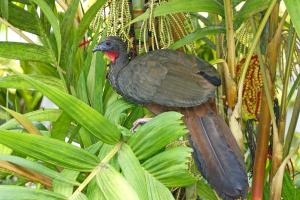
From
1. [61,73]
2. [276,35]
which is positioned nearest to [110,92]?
[61,73]

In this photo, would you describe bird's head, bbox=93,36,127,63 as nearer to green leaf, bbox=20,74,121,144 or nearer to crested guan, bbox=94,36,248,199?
crested guan, bbox=94,36,248,199

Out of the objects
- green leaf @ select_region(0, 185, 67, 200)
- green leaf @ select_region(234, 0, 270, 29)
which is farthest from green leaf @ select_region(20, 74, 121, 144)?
green leaf @ select_region(234, 0, 270, 29)

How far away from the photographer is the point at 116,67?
1.13 m

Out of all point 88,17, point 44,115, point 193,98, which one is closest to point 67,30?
point 88,17

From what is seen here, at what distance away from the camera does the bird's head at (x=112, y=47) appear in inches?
43.6

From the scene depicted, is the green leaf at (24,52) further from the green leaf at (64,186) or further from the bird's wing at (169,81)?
the green leaf at (64,186)

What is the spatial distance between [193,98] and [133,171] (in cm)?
19

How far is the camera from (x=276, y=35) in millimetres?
1114

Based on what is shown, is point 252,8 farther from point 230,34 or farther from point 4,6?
point 4,6

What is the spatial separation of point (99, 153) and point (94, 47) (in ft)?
0.76

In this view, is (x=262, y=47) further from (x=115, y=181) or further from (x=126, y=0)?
(x=115, y=181)

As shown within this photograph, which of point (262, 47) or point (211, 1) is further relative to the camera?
point (262, 47)

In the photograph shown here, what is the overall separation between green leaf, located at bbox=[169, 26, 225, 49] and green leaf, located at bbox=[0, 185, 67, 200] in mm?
373

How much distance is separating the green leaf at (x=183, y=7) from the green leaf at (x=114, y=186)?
0.27 metres
